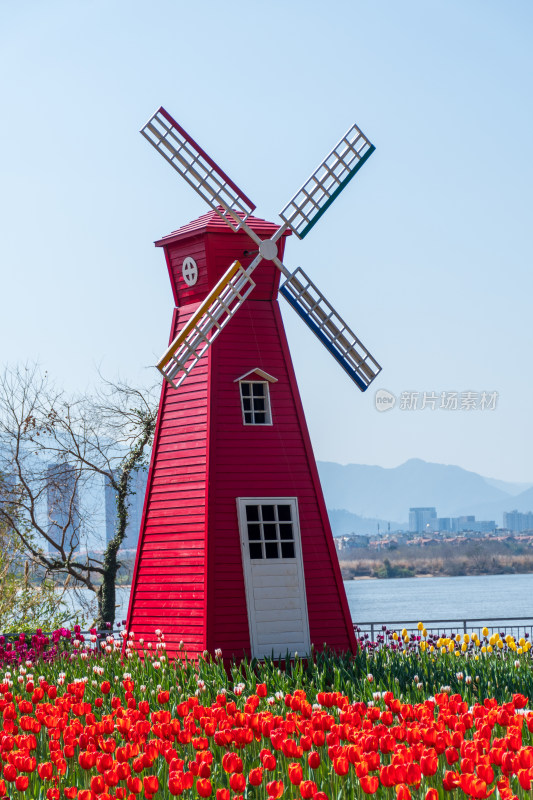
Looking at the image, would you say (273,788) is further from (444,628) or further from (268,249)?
(444,628)

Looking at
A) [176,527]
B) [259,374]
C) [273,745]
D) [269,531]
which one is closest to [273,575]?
[269,531]

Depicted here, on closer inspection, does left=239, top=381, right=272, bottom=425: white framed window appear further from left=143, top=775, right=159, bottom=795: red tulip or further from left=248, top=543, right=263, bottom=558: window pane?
left=143, top=775, right=159, bottom=795: red tulip

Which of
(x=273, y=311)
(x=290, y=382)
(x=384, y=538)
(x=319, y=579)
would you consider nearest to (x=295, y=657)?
(x=319, y=579)

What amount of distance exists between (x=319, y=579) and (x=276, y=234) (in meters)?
4.81

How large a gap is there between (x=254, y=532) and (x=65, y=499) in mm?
12303

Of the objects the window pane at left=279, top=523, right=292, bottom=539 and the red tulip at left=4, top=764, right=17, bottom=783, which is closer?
the red tulip at left=4, top=764, right=17, bottom=783

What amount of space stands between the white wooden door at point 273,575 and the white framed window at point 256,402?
1.14 m

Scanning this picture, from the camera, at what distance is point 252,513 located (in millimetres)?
14062

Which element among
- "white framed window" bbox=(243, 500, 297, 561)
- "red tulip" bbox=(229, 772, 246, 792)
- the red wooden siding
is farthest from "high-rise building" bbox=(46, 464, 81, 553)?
"red tulip" bbox=(229, 772, 246, 792)

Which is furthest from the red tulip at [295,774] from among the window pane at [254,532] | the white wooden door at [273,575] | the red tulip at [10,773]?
the window pane at [254,532]

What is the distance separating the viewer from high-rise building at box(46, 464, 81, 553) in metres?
25.0

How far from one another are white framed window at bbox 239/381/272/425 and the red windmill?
2cm

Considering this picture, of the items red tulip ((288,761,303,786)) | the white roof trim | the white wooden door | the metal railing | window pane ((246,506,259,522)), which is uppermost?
the white roof trim

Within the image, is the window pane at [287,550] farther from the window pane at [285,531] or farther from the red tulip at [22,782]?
the red tulip at [22,782]
